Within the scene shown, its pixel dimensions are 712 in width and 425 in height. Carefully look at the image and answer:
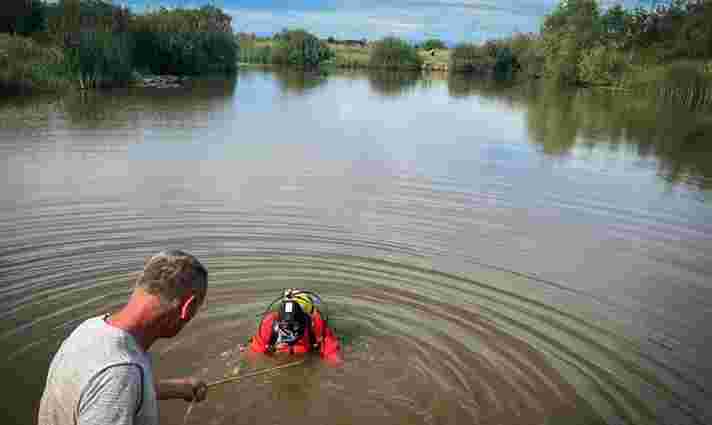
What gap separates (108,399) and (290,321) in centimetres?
412

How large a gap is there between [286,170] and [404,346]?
10579 millimetres

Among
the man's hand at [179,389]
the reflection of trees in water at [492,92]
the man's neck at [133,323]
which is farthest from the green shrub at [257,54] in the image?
the man's neck at [133,323]

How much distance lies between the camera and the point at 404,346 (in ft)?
23.8

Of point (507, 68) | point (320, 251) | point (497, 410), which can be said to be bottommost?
point (497, 410)

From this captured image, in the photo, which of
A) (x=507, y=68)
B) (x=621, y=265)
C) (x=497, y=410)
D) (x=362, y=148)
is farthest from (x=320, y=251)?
(x=507, y=68)

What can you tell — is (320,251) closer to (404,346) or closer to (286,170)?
(404,346)

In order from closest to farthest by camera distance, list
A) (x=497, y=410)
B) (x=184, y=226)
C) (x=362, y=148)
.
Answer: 1. (x=497, y=410)
2. (x=184, y=226)
3. (x=362, y=148)

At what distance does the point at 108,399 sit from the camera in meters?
2.35

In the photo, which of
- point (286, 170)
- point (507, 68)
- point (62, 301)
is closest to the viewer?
point (62, 301)

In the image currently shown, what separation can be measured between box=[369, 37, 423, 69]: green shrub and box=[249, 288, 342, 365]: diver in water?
114417 millimetres

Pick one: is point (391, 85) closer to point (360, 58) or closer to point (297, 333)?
point (360, 58)

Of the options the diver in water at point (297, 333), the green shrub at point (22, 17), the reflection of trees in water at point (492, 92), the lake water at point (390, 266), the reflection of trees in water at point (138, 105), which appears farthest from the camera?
the reflection of trees in water at point (492, 92)

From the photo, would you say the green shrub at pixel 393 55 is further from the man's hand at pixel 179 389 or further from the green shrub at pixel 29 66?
the man's hand at pixel 179 389

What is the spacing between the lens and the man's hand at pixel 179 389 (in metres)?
3.33
